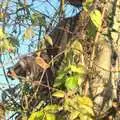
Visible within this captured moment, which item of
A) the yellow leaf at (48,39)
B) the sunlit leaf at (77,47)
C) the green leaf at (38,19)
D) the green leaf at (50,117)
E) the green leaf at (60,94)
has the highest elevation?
the green leaf at (38,19)

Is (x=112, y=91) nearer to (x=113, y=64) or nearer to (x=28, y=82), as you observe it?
(x=113, y=64)

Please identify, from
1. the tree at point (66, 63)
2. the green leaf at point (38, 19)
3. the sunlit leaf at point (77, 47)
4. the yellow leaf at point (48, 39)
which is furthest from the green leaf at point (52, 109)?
the green leaf at point (38, 19)

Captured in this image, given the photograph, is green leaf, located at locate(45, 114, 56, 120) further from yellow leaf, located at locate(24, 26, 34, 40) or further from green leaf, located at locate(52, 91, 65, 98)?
yellow leaf, located at locate(24, 26, 34, 40)

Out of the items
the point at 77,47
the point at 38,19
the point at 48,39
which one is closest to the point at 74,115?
the point at 77,47

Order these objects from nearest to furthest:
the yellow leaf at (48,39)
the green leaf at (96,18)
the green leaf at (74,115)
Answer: the green leaf at (74,115), the green leaf at (96,18), the yellow leaf at (48,39)

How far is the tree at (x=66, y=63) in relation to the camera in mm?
1863

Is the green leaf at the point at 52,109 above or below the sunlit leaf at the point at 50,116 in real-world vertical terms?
above

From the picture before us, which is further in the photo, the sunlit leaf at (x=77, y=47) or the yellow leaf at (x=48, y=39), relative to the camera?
the yellow leaf at (x=48, y=39)

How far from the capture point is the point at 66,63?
2062mm

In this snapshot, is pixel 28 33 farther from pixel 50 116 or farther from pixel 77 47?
pixel 50 116

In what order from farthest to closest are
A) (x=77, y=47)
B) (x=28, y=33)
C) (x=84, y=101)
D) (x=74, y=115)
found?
1. (x=28, y=33)
2. (x=77, y=47)
3. (x=84, y=101)
4. (x=74, y=115)

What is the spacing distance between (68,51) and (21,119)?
1.50ft

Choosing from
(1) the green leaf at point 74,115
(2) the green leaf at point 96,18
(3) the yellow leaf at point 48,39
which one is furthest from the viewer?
(3) the yellow leaf at point 48,39

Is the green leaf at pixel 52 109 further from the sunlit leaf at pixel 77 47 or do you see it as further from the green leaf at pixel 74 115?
the sunlit leaf at pixel 77 47
